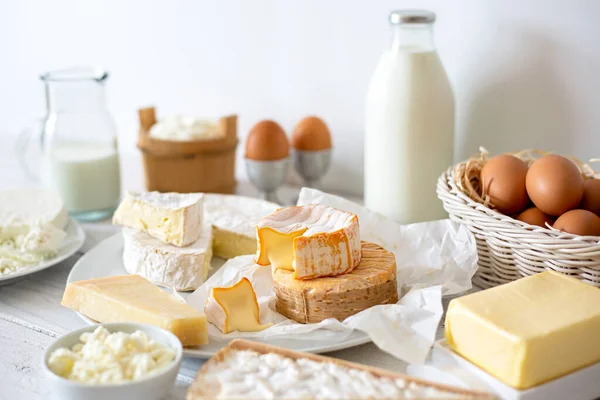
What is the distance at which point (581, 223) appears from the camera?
1.14 m

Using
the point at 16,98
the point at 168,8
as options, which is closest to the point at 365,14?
the point at 168,8

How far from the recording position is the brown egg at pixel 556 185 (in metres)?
1.18

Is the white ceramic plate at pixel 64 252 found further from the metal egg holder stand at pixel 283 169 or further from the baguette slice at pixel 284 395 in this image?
the baguette slice at pixel 284 395

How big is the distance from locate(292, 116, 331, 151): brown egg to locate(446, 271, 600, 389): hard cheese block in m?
0.80

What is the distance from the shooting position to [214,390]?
2.93ft

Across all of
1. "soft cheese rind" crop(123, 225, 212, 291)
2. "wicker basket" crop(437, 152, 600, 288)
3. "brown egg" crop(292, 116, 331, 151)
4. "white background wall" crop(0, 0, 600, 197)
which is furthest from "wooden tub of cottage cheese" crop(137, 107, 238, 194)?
"wicker basket" crop(437, 152, 600, 288)

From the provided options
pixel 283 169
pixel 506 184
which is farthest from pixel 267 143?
pixel 506 184

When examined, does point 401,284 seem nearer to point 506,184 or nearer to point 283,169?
point 506,184

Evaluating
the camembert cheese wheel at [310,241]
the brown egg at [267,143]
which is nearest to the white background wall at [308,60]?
the brown egg at [267,143]

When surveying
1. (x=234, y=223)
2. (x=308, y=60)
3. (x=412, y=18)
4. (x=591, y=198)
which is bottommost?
(x=234, y=223)

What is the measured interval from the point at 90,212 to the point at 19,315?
53cm

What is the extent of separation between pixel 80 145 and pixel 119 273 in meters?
0.54

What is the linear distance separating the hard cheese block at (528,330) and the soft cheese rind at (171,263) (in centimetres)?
51

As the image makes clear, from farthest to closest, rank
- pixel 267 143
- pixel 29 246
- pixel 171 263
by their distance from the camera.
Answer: pixel 267 143 < pixel 29 246 < pixel 171 263
